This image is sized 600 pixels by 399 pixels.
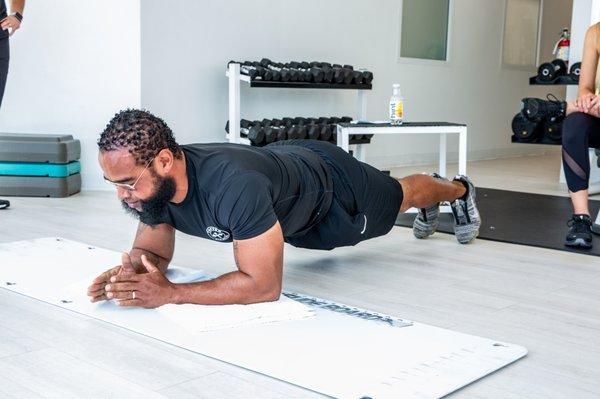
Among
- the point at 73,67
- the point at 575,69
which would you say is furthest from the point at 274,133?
the point at 575,69

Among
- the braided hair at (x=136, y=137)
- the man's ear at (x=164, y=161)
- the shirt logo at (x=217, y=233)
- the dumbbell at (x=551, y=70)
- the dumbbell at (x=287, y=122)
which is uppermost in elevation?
the dumbbell at (x=551, y=70)

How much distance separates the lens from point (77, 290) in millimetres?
2027

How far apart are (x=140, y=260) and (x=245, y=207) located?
0.40 metres

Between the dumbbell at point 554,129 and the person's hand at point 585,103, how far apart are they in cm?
140

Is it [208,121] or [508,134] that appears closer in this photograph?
[208,121]

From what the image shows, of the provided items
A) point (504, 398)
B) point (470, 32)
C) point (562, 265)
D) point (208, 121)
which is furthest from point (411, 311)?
point (470, 32)

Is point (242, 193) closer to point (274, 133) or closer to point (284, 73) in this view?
point (274, 133)

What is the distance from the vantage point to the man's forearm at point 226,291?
1764mm

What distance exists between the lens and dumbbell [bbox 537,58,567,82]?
4656 mm

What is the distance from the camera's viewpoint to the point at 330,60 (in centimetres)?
543

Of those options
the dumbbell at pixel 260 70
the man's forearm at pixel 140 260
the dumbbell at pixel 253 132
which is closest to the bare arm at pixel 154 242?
the man's forearm at pixel 140 260

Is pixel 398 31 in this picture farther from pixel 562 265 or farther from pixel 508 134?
→ pixel 562 265

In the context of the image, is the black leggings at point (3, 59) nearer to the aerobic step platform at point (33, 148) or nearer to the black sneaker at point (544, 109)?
the aerobic step platform at point (33, 148)

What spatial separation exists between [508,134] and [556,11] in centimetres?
150
